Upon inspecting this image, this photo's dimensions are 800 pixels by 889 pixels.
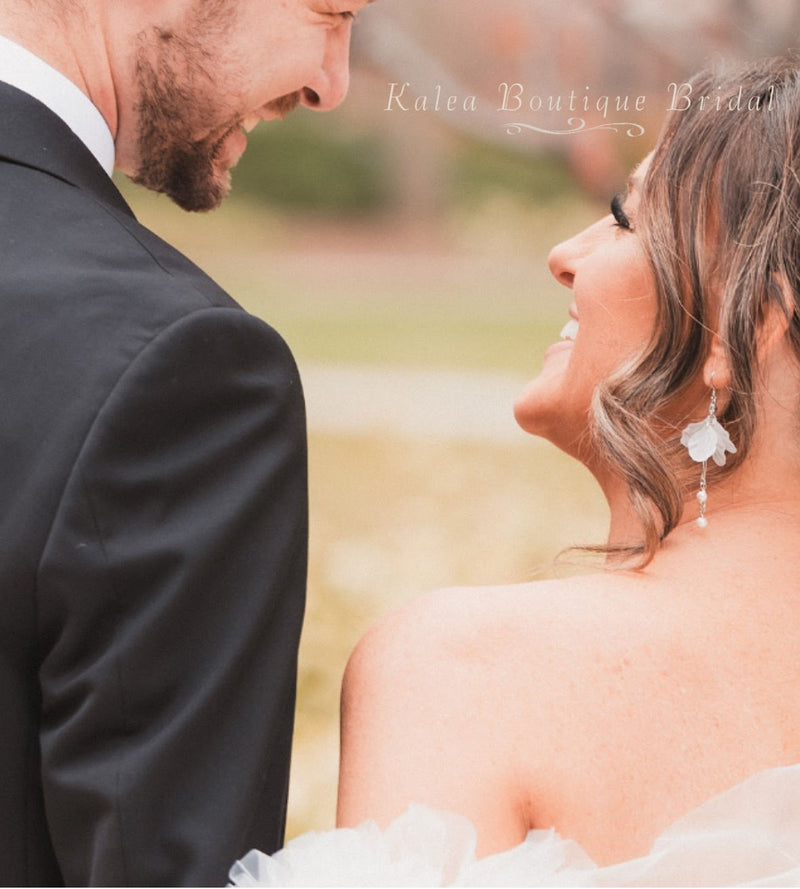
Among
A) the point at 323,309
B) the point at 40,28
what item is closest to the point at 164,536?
the point at 40,28

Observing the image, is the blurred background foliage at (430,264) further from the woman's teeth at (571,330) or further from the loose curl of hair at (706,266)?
the loose curl of hair at (706,266)

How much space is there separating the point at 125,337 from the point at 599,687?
736 mm

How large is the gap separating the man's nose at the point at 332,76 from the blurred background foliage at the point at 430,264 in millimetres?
2820

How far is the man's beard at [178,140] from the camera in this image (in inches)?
65.6

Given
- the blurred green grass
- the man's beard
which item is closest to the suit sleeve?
the man's beard

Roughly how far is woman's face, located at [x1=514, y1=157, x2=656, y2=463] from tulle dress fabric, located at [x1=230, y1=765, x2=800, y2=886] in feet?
2.19

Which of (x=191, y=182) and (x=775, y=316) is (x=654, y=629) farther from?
(x=191, y=182)

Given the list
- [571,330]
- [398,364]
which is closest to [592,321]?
[571,330]

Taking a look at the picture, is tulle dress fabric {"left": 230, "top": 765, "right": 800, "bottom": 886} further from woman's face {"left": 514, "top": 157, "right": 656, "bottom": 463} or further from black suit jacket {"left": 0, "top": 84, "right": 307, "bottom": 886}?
woman's face {"left": 514, "top": 157, "right": 656, "bottom": 463}

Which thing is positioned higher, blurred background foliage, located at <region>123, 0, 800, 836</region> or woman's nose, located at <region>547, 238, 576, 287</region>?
woman's nose, located at <region>547, 238, 576, 287</region>

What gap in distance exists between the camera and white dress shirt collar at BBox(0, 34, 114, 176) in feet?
4.84

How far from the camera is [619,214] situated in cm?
190

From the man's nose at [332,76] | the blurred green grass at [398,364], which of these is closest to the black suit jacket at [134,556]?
the man's nose at [332,76]

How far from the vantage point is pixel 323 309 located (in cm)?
905
